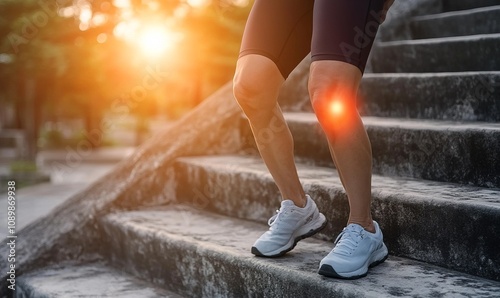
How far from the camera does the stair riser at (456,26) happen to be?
362 cm

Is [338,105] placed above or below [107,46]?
below

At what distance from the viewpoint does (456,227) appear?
2.06m

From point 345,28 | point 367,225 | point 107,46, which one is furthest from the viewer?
point 107,46

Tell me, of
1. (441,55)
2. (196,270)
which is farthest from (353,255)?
(441,55)

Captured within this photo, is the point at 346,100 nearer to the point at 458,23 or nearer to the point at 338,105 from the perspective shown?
the point at 338,105

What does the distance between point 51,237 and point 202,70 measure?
16173 millimetres

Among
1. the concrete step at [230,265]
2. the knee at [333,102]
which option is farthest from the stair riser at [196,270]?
the knee at [333,102]

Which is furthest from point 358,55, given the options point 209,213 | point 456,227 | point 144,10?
point 144,10

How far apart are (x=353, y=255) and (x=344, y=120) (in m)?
0.45

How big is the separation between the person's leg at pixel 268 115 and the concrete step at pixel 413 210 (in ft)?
0.83

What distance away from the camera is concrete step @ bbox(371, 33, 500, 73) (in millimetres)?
3200

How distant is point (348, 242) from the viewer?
6.65ft

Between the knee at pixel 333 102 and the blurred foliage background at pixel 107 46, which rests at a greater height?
the blurred foliage background at pixel 107 46

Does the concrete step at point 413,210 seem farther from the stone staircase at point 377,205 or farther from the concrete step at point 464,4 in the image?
the concrete step at point 464,4
